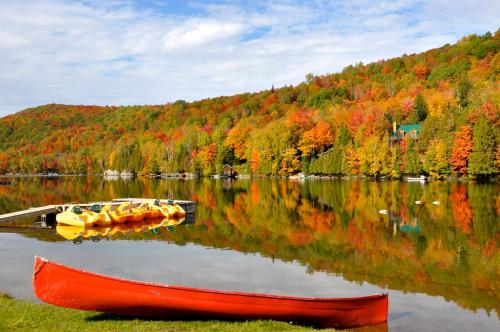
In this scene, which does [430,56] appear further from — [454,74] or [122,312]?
[122,312]

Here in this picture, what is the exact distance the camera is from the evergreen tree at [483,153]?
7400cm

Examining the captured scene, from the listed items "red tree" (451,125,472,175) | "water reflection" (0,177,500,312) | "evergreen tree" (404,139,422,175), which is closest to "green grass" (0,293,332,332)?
"water reflection" (0,177,500,312)

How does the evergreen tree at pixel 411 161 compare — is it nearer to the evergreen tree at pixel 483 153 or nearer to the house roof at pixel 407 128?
the evergreen tree at pixel 483 153

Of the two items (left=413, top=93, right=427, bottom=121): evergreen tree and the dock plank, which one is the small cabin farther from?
the dock plank

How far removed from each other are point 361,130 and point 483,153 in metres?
28.1

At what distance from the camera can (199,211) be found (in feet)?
131

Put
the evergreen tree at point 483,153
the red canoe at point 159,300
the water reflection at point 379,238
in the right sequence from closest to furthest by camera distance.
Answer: the red canoe at point 159,300 < the water reflection at point 379,238 < the evergreen tree at point 483,153

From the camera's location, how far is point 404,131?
10000 centimetres

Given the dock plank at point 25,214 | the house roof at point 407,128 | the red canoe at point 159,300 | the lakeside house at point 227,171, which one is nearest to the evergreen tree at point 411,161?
the house roof at point 407,128

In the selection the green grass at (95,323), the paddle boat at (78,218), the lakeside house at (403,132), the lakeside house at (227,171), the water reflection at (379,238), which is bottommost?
the lakeside house at (227,171)

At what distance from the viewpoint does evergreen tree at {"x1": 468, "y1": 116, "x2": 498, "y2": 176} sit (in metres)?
74.0

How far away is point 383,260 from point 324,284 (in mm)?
4761

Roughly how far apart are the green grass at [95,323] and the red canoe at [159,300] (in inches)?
9.0

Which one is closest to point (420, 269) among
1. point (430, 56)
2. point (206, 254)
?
point (206, 254)
